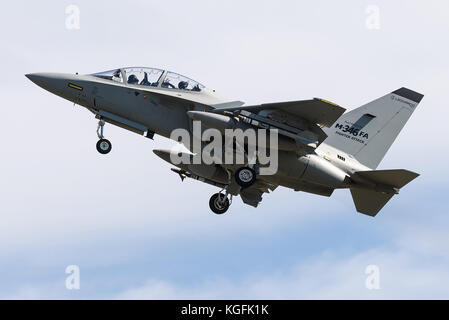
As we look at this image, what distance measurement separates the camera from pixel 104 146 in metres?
23.1

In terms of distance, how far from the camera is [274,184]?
24.9m

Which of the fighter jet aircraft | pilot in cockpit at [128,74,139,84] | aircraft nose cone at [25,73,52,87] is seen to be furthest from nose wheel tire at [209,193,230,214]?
aircraft nose cone at [25,73,52,87]

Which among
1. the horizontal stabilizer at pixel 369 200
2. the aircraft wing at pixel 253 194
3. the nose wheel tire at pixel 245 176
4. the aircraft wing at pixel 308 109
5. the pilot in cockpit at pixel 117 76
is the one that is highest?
the pilot in cockpit at pixel 117 76

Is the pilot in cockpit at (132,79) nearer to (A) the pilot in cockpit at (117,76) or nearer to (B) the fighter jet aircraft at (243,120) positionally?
(B) the fighter jet aircraft at (243,120)

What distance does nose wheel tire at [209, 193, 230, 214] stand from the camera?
25.5 metres

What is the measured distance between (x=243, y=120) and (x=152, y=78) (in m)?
3.01

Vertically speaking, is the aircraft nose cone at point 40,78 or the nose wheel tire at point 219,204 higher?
the aircraft nose cone at point 40,78

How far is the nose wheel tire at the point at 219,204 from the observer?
25.5 m

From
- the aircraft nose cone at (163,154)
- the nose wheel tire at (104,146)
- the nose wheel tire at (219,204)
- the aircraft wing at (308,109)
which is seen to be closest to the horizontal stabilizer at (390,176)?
the aircraft wing at (308,109)

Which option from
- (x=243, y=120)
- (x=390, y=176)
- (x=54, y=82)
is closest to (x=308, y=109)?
(x=243, y=120)

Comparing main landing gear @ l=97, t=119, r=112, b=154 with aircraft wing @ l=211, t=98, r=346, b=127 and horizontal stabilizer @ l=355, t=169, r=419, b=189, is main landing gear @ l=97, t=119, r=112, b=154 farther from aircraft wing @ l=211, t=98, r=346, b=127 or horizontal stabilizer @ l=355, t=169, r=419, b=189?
horizontal stabilizer @ l=355, t=169, r=419, b=189

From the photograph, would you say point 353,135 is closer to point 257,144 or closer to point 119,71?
point 257,144

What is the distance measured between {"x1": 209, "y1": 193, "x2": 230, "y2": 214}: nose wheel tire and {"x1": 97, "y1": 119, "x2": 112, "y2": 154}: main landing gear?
411 centimetres

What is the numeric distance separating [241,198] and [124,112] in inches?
205
